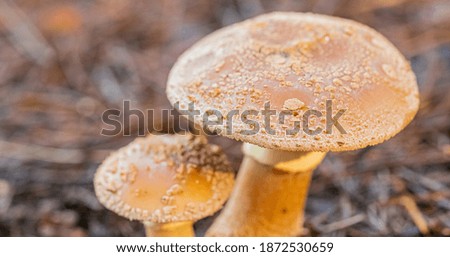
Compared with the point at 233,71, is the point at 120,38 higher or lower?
lower

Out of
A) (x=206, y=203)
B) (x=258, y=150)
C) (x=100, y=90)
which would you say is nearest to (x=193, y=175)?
(x=206, y=203)

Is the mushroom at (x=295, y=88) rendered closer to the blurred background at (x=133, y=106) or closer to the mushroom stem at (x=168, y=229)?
the mushroom stem at (x=168, y=229)

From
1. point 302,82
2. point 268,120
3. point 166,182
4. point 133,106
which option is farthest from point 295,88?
point 133,106

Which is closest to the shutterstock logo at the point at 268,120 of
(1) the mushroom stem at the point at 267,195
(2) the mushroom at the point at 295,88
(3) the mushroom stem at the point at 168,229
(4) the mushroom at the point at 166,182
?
(2) the mushroom at the point at 295,88

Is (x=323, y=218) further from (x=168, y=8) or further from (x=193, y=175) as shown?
(x=168, y=8)

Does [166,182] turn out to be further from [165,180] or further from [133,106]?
[133,106]
